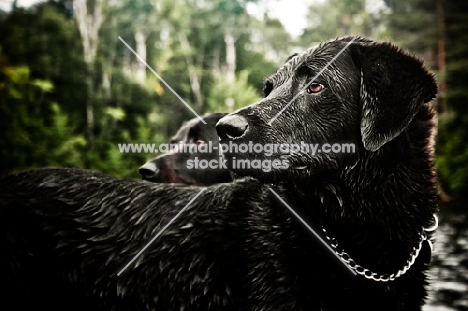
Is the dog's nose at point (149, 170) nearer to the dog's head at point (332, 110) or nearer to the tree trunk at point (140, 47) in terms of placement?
the dog's head at point (332, 110)

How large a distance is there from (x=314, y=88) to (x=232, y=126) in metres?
0.54

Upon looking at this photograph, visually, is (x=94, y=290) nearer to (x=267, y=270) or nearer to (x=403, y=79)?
(x=267, y=270)

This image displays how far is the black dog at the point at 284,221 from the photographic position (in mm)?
1937

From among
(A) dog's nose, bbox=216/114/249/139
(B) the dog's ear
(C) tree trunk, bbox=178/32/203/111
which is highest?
(B) the dog's ear

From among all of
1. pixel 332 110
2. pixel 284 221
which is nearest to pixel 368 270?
pixel 284 221

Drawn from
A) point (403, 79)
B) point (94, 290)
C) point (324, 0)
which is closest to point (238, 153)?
point (403, 79)

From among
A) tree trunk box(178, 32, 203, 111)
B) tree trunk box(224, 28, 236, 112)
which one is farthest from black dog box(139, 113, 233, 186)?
tree trunk box(178, 32, 203, 111)

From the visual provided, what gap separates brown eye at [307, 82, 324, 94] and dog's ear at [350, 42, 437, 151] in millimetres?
207

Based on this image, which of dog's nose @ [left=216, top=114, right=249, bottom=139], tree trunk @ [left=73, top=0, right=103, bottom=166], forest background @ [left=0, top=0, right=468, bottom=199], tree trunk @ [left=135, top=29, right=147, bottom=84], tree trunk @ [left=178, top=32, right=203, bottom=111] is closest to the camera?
dog's nose @ [left=216, top=114, right=249, bottom=139]

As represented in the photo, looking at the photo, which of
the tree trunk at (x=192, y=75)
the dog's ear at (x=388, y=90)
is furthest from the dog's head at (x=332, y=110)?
the tree trunk at (x=192, y=75)

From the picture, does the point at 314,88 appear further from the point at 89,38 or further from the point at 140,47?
the point at 140,47

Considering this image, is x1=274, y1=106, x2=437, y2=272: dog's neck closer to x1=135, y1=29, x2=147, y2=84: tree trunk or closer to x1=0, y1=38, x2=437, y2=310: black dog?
x1=0, y1=38, x2=437, y2=310: black dog

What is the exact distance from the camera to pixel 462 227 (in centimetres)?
1048

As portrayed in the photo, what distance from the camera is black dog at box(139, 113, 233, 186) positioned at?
409 cm
